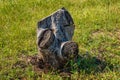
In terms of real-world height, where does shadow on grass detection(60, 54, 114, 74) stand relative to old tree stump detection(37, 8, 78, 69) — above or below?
below

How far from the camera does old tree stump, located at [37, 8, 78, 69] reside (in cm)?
534

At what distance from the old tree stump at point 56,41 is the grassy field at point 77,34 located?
0.30 meters

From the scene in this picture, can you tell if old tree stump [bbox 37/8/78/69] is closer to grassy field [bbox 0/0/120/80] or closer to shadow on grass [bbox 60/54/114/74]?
shadow on grass [bbox 60/54/114/74]

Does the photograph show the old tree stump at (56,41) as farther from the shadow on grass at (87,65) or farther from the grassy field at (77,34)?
the grassy field at (77,34)

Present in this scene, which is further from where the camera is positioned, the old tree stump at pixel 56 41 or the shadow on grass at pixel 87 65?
the shadow on grass at pixel 87 65

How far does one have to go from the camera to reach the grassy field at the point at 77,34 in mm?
5688

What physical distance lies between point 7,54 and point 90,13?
9.46 feet

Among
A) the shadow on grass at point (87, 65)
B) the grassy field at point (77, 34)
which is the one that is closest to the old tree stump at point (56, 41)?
the shadow on grass at point (87, 65)

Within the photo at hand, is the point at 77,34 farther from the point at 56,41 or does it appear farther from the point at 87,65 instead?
the point at 56,41

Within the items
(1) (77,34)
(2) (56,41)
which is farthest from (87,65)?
(1) (77,34)

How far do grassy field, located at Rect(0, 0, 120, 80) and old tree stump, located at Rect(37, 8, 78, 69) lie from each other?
11.6 inches

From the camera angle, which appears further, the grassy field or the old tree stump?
the grassy field

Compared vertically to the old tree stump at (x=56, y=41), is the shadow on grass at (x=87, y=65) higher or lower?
lower

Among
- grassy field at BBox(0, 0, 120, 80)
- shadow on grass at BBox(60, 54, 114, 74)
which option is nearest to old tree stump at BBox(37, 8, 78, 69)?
shadow on grass at BBox(60, 54, 114, 74)
